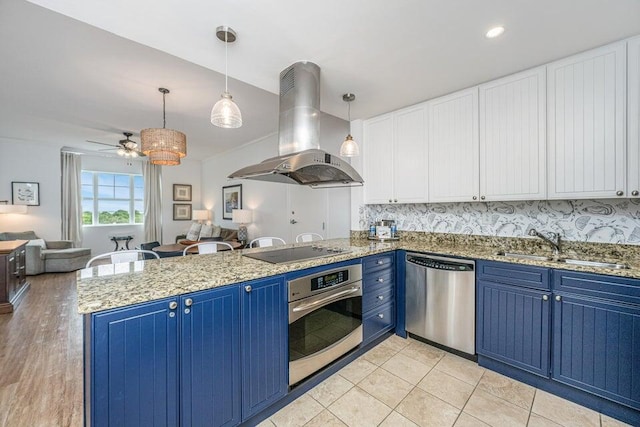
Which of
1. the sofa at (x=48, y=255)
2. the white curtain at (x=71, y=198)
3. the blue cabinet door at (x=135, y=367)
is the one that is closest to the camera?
the blue cabinet door at (x=135, y=367)

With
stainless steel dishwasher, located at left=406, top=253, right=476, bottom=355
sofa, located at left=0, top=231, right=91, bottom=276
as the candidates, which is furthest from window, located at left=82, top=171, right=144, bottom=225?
stainless steel dishwasher, located at left=406, top=253, right=476, bottom=355

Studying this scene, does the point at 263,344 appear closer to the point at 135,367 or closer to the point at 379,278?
the point at 135,367

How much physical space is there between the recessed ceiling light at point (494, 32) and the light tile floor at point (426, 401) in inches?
96.0

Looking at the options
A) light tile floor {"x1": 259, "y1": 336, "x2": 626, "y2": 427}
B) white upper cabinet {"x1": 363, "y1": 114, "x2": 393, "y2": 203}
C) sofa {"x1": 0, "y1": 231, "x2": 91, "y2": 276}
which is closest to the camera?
light tile floor {"x1": 259, "y1": 336, "x2": 626, "y2": 427}

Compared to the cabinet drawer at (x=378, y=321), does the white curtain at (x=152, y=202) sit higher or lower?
higher

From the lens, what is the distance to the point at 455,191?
8.43ft

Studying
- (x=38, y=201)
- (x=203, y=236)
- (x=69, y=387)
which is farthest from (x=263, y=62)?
(x=38, y=201)

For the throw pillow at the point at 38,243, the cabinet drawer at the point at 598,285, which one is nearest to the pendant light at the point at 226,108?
→ the cabinet drawer at the point at 598,285

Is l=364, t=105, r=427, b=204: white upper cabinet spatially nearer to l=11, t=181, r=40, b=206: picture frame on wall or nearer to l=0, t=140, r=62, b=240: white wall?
l=0, t=140, r=62, b=240: white wall

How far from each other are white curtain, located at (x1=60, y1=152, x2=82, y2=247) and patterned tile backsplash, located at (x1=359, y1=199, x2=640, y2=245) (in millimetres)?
6916

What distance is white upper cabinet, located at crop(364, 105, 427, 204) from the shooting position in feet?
9.21

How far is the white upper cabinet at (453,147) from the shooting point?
245 centimetres

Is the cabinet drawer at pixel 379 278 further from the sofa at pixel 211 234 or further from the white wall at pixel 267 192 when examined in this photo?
the sofa at pixel 211 234

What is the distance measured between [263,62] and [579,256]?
9.48 feet
